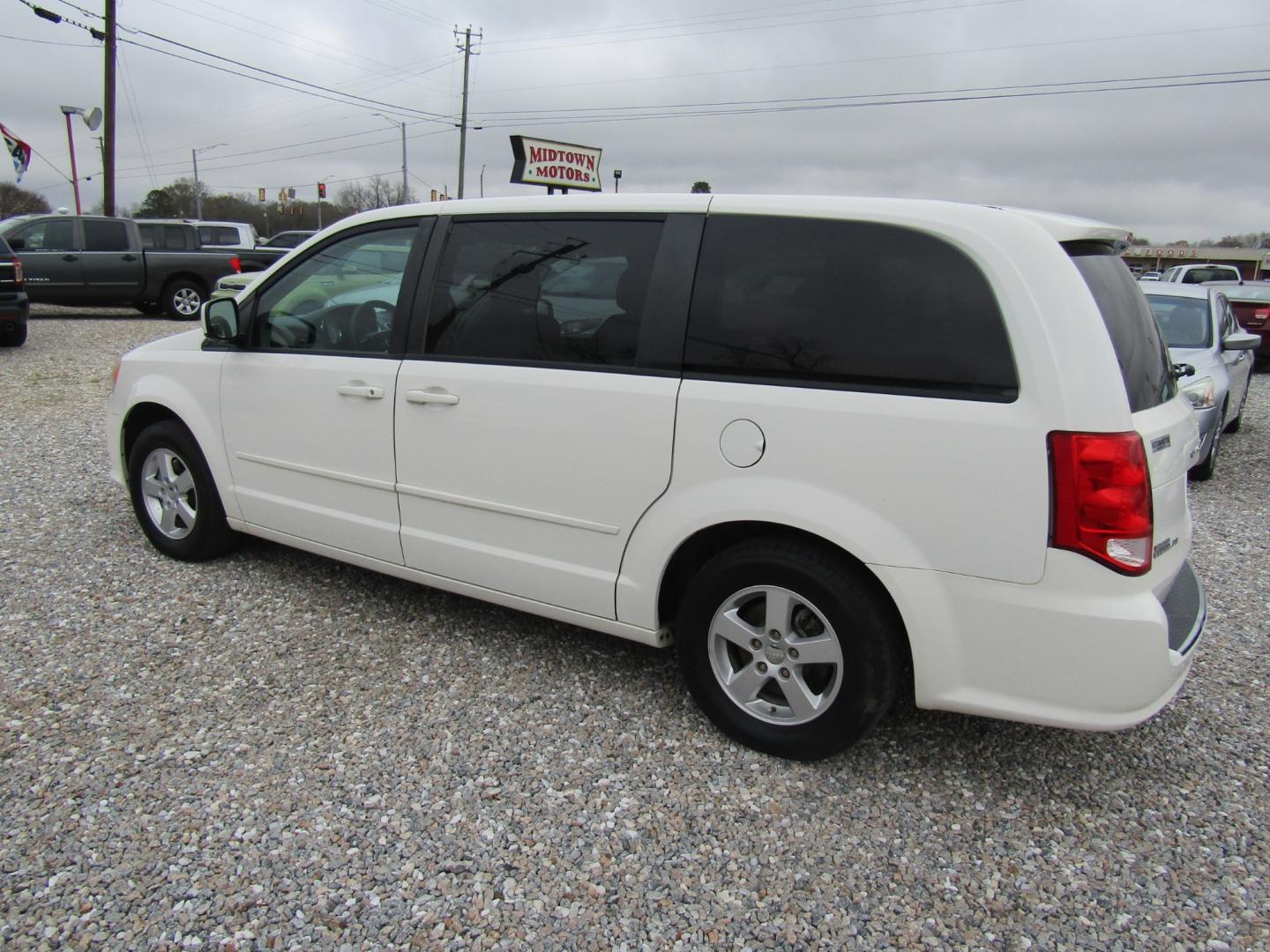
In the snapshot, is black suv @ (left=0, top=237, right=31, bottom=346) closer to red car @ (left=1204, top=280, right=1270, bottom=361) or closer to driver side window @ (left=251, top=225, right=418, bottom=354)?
driver side window @ (left=251, top=225, right=418, bottom=354)

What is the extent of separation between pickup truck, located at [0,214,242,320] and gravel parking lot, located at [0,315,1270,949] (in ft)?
43.2

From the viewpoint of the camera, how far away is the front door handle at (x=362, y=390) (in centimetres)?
345

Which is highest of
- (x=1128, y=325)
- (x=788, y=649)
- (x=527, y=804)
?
(x=1128, y=325)

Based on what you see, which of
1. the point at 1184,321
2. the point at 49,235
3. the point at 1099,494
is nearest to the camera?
the point at 1099,494

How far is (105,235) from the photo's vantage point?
49.1ft

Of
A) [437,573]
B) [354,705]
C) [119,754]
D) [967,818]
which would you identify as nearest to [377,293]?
[437,573]

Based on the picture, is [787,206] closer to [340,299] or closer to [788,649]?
[788,649]

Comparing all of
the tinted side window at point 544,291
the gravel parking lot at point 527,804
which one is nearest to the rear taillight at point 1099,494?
the gravel parking lot at point 527,804

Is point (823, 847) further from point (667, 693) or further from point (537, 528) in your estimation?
point (537, 528)

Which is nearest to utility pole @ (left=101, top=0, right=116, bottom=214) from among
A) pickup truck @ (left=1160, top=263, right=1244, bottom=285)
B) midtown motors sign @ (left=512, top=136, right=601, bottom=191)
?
midtown motors sign @ (left=512, top=136, right=601, bottom=191)

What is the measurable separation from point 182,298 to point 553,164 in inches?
282

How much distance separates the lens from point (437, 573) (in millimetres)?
3504

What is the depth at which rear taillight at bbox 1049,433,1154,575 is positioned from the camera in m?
2.27

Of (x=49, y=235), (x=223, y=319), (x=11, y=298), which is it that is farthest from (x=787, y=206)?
Answer: (x=49, y=235)
